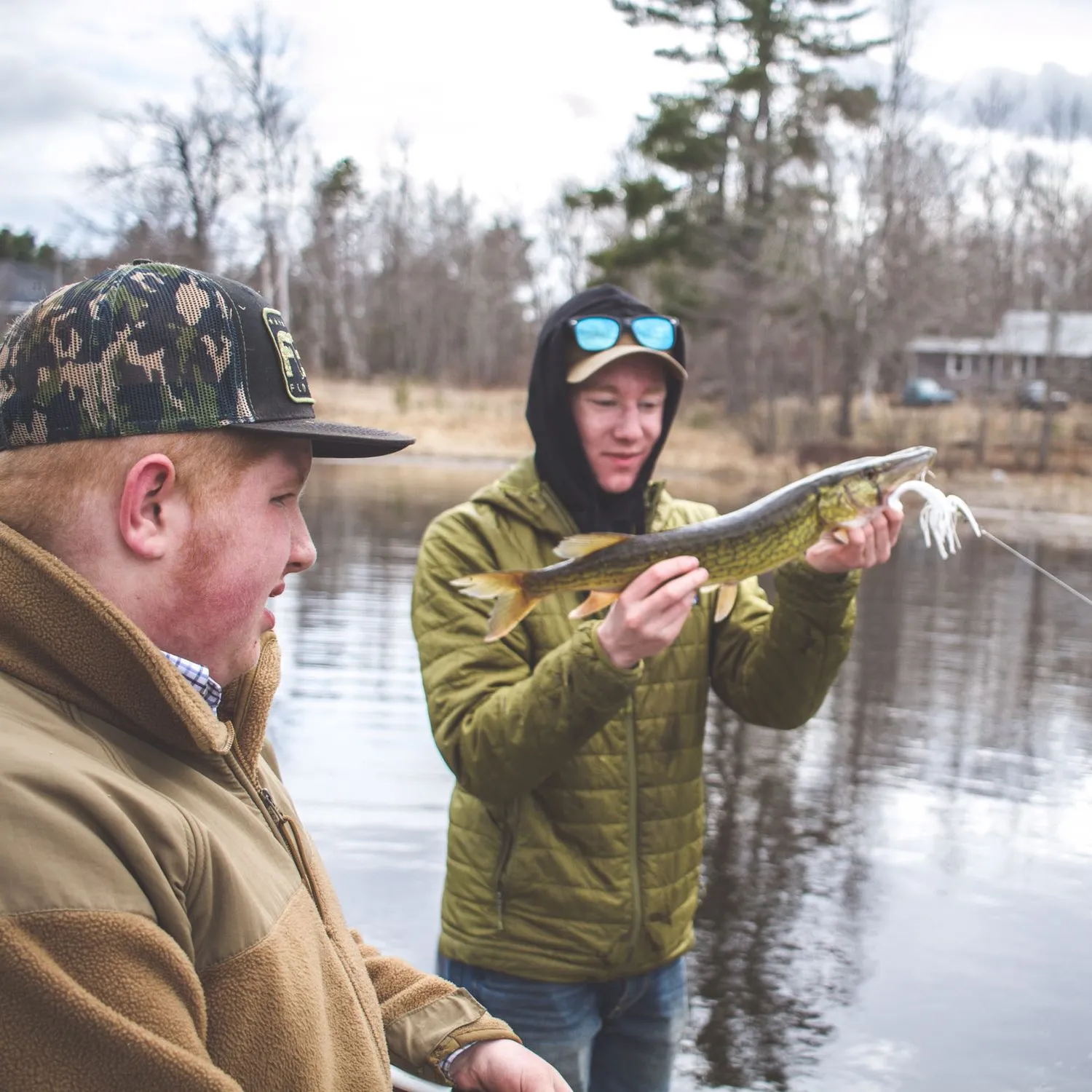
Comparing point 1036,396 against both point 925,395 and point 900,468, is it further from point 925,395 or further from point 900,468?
point 900,468

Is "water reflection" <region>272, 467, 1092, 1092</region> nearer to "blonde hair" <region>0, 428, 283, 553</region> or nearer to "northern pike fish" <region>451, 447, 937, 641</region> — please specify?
"northern pike fish" <region>451, 447, 937, 641</region>

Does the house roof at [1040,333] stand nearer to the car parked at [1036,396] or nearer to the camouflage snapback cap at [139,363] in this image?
the car parked at [1036,396]

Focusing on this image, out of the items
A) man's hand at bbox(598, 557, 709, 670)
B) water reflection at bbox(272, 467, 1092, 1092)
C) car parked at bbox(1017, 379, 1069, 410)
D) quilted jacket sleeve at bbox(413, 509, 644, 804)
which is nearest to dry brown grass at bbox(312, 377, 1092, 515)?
car parked at bbox(1017, 379, 1069, 410)

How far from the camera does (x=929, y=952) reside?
6.17 metres

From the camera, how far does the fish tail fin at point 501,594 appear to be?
10.6 feet

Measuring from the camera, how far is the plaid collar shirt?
5.80 ft

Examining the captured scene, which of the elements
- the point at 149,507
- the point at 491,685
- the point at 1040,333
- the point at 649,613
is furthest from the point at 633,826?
the point at 1040,333

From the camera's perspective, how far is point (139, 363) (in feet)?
5.42

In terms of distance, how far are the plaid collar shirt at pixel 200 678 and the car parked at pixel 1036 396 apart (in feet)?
138

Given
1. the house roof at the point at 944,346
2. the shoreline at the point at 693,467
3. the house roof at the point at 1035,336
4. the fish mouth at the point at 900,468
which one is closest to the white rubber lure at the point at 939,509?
the fish mouth at the point at 900,468

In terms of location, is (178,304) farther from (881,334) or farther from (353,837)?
(881,334)

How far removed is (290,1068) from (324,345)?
69.7 m

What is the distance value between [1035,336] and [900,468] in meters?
60.2

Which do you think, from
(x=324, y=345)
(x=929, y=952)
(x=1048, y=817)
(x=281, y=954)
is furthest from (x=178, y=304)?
(x=324, y=345)
